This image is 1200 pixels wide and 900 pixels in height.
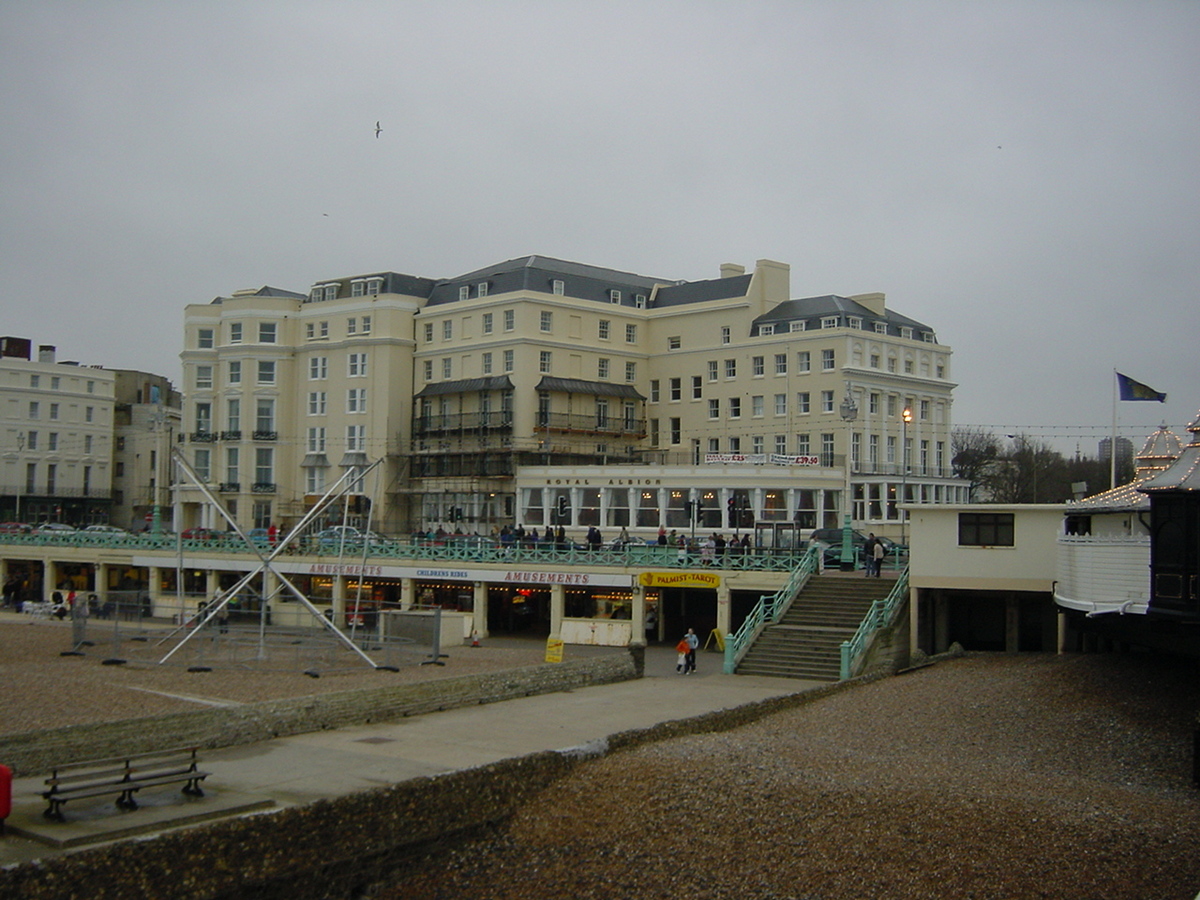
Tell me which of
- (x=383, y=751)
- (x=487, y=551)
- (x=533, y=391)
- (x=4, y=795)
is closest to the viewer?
(x=4, y=795)

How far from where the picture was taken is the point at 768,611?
35656mm

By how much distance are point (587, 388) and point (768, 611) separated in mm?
29229

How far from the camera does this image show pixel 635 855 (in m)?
17.2

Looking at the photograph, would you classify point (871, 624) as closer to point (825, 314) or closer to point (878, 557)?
point (878, 557)

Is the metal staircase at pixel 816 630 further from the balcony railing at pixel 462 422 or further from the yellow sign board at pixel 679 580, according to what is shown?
the balcony railing at pixel 462 422

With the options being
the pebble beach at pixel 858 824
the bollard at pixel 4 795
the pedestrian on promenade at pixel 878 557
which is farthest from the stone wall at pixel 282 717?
the pedestrian on promenade at pixel 878 557

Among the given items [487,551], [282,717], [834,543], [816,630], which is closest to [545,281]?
[487,551]

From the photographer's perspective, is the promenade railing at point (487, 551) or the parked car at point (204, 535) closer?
the promenade railing at point (487, 551)

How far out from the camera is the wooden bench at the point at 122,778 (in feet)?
51.4

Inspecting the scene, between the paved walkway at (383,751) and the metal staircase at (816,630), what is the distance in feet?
2.69

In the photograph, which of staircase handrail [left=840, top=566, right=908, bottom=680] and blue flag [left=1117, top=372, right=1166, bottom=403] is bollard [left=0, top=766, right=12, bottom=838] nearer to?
staircase handrail [left=840, top=566, right=908, bottom=680]

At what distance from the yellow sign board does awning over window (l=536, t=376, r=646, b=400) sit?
2305 cm

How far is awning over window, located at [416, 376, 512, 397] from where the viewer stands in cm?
6206

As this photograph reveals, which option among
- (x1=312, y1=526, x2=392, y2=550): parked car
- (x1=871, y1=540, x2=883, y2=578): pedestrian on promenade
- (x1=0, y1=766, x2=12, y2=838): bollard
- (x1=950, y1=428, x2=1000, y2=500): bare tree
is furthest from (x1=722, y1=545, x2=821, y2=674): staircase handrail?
(x1=950, y1=428, x2=1000, y2=500): bare tree
